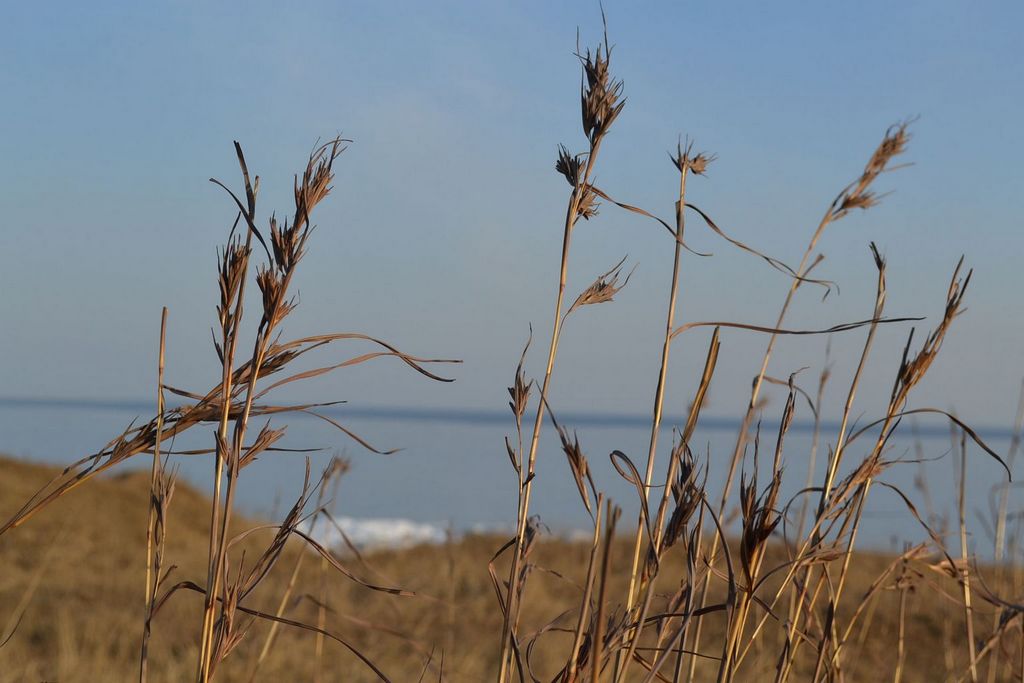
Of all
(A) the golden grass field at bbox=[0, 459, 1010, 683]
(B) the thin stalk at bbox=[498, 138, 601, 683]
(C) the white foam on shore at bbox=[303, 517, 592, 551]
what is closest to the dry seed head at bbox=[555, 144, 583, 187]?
(B) the thin stalk at bbox=[498, 138, 601, 683]

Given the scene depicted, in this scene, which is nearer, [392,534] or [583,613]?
[583,613]

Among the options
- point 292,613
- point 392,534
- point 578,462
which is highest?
point 578,462

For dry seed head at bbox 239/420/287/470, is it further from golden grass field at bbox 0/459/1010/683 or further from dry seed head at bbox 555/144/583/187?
golden grass field at bbox 0/459/1010/683

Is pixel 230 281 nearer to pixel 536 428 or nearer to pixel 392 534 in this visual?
pixel 536 428

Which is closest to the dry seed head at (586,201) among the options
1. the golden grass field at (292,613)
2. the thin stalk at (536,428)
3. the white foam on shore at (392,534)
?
the thin stalk at (536,428)

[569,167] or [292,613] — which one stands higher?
[569,167]

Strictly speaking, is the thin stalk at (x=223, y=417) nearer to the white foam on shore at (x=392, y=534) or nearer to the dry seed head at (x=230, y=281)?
the dry seed head at (x=230, y=281)

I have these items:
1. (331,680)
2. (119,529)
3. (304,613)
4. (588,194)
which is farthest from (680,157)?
(119,529)

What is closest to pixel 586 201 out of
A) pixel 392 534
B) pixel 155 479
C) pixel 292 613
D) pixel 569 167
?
pixel 569 167

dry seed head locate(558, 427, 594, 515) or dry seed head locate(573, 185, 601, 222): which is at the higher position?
dry seed head locate(573, 185, 601, 222)

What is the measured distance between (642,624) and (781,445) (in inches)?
8.9

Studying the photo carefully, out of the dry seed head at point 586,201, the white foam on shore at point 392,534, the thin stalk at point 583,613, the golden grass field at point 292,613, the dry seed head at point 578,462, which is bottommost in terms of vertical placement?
the white foam on shore at point 392,534

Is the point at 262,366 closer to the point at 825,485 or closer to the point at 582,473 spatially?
the point at 582,473

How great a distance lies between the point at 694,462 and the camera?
82 centimetres
